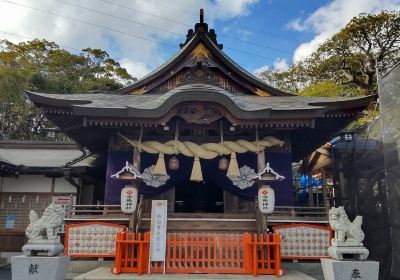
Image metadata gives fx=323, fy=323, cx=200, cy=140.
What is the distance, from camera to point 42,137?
108ft

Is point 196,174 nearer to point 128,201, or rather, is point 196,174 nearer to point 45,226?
point 128,201

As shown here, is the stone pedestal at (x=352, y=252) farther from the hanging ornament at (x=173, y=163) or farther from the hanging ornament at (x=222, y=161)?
the hanging ornament at (x=173, y=163)

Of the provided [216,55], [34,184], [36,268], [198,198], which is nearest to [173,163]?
[36,268]

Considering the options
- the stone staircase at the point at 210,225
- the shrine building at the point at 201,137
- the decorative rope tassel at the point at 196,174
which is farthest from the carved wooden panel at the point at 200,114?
the stone staircase at the point at 210,225

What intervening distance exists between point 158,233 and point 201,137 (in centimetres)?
433

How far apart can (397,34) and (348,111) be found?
22.8m

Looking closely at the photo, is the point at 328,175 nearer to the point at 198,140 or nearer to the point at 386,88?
the point at 386,88

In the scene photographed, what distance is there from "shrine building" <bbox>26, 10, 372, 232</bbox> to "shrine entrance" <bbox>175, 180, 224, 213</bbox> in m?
4.26

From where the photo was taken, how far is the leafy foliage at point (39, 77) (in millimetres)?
29484

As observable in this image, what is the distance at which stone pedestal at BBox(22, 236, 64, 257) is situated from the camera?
7078 millimetres

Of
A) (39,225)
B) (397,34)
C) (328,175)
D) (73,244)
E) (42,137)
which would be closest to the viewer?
(39,225)

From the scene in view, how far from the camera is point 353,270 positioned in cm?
677

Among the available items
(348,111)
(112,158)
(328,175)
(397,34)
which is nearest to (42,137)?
(112,158)

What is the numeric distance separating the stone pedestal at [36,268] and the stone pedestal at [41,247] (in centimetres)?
14
